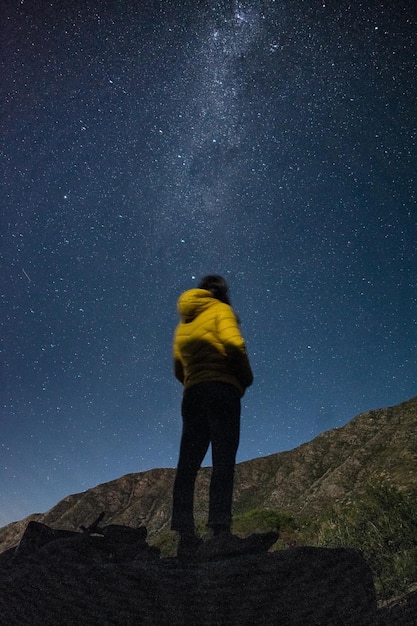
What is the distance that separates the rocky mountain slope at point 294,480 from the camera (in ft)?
225

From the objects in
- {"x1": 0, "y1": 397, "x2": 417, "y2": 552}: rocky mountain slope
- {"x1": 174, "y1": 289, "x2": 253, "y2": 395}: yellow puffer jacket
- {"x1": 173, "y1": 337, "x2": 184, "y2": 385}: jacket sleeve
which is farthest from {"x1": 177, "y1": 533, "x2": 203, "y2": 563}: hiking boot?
{"x1": 0, "y1": 397, "x2": 417, "y2": 552}: rocky mountain slope

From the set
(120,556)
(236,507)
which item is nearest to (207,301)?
(120,556)

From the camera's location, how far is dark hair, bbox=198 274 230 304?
111 inches

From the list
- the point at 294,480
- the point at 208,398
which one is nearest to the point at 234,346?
the point at 208,398

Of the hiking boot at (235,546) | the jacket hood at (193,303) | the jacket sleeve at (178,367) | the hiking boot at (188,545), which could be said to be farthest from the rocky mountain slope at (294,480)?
the hiking boot at (235,546)

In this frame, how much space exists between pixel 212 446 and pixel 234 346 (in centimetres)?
53

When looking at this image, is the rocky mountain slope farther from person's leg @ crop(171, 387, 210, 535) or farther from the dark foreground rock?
the dark foreground rock

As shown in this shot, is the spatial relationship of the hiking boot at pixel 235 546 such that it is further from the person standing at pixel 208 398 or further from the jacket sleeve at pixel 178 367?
the jacket sleeve at pixel 178 367

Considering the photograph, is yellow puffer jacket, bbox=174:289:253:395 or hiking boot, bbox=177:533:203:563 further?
yellow puffer jacket, bbox=174:289:253:395

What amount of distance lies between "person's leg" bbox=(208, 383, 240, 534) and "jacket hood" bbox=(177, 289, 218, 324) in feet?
1.69

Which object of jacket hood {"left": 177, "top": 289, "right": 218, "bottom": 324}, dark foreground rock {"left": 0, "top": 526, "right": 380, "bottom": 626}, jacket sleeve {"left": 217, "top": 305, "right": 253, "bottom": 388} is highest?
jacket hood {"left": 177, "top": 289, "right": 218, "bottom": 324}

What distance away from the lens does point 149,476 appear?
121 m

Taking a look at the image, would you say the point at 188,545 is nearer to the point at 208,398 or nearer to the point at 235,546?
the point at 235,546

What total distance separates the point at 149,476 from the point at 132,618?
420 feet
